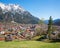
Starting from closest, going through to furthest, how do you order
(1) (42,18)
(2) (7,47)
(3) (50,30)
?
(2) (7,47) < (3) (50,30) < (1) (42,18)

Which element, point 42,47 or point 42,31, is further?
point 42,31

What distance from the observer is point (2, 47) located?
2020 cm

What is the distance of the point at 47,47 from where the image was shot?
2073cm

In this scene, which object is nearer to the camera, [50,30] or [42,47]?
[42,47]

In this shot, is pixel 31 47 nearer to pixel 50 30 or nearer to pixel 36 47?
pixel 36 47

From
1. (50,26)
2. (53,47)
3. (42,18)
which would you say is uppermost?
(42,18)

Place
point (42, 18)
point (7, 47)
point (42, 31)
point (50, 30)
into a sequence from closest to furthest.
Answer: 1. point (7, 47)
2. point (50, 30)
3. point (42, 31)
4. point (42, 18)

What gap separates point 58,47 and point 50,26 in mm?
27177

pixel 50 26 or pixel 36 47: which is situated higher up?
pixel 50 26

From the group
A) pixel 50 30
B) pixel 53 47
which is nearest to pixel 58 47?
pixel 53 47

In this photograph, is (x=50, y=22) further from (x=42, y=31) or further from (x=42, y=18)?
(x=42, y=18)

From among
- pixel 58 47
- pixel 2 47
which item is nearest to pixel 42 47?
pixel 58 47

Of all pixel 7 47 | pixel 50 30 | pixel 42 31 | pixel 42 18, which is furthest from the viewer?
pixel 42 18

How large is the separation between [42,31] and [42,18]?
46.8 ft
